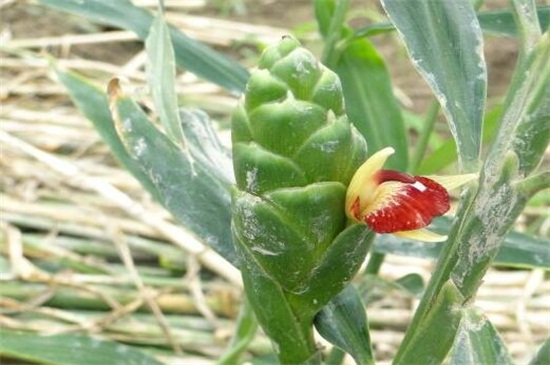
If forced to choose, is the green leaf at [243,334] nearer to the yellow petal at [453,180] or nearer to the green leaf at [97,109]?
the green leaf at [97,109]

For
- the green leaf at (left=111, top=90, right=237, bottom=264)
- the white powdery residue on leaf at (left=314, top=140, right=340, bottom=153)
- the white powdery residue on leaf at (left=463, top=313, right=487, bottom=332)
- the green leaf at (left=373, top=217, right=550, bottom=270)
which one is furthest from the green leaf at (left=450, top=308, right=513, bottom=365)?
the green leaf at (left=373, top=217, right=550, bottom=270)

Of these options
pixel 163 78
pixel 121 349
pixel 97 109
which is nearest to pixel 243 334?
pixel 121 349

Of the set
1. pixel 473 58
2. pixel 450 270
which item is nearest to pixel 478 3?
pixel 473 58

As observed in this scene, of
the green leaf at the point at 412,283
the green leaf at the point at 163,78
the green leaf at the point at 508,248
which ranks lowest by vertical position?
the green leaf at the point at 412,283

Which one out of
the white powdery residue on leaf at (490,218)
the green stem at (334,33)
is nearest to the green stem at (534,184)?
the white powdery residue on leaf at (490,218)

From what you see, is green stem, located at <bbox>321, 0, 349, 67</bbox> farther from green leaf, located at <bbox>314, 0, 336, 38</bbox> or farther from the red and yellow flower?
the red and yellow flower
